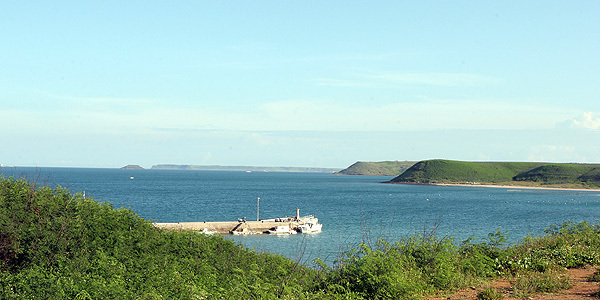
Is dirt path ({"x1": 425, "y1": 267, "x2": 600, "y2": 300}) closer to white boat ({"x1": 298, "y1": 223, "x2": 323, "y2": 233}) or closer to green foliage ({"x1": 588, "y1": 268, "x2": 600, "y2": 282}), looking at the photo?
green foliage ({"x1": 588, "y1": 268, "x2": 600, "y2": 282})

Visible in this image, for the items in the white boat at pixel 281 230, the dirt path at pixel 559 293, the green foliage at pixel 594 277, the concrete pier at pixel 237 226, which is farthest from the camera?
the white boat at pixel 281 230

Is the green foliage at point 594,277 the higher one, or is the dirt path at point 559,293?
the green foliage at point 594,277

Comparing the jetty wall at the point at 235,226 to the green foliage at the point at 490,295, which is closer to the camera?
the green foliage at the point at 490,295

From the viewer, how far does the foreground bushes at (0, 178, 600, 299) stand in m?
10.6

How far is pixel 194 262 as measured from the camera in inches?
576

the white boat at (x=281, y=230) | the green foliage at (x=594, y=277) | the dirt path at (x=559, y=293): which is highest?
the green foliage at (x=594, y=277)

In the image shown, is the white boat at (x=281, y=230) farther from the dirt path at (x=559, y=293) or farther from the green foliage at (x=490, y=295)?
the green foliage at (x=490, y=295)

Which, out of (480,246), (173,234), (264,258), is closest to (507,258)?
(480,246)

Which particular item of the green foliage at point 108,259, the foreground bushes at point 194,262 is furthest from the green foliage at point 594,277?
the green foliage at point 108,259

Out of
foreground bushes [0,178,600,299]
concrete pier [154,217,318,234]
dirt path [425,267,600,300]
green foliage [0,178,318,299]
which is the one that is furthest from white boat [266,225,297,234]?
dirt path [425,267,600,300]

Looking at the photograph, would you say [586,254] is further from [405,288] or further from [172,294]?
[172,294]

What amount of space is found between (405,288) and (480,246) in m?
4.82

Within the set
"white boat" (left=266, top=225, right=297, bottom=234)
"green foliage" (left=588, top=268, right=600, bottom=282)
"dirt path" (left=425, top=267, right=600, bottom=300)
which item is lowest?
"white boat" (left=266, top=225, right=297, bottom=234)

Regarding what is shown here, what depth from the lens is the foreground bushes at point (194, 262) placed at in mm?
10570
